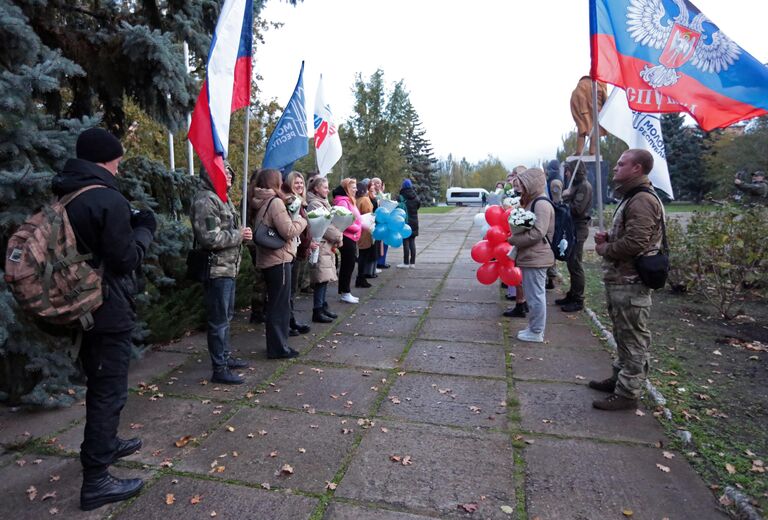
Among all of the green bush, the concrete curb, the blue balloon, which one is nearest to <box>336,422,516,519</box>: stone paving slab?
the concrete curb

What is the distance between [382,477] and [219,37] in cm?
395

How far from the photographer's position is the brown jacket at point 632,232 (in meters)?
3.89

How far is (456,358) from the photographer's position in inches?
214

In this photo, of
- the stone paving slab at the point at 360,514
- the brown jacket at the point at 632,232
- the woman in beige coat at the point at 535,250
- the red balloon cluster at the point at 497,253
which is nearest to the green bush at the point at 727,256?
the woman in beige coat at the point at 535,250

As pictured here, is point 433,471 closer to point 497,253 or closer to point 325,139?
point 497,253

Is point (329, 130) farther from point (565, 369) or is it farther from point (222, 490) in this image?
point (222, 490)

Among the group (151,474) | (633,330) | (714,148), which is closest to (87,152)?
(151,474)

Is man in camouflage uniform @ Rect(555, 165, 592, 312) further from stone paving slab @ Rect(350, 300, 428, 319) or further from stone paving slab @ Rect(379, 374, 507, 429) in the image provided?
stone paving slab @ Rect(379, 374, 507, 429)

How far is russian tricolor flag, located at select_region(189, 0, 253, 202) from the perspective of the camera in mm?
4391

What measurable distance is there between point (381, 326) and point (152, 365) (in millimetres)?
2828

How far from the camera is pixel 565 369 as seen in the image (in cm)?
506

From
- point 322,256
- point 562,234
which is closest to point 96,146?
point 322,256

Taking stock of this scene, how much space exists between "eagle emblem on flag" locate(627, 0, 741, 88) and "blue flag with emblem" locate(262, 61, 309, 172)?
163 inches

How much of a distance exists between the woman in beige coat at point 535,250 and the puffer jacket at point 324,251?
93.9 inches
